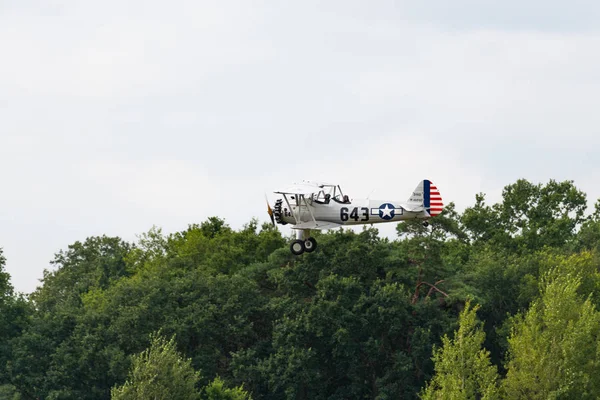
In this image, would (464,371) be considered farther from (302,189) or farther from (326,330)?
(302,189)

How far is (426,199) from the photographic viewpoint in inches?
2254

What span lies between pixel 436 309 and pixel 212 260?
18221 millimetres

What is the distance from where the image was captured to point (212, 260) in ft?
286

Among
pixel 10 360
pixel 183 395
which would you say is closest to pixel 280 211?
pixel 183 395

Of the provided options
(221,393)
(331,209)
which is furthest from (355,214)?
(221,393)

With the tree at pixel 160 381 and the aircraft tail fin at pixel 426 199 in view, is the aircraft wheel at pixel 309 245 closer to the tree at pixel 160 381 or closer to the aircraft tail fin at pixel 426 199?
the aircraft tail fin at pixel 426 199

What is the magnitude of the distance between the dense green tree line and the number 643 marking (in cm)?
1287

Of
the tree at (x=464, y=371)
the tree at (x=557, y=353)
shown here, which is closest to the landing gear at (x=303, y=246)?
the tree at (x=464, y=371)

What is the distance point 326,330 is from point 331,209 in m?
19.4

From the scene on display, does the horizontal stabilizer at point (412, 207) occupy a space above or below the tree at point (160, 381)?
above

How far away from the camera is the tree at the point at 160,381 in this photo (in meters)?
66.4

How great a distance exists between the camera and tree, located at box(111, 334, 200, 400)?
218 ft

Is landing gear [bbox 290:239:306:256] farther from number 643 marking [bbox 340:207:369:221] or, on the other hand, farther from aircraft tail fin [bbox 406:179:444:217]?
aircraft tail fin [bbox 406:179:444:217]

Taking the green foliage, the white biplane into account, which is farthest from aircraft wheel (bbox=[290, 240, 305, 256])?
the green foliage
